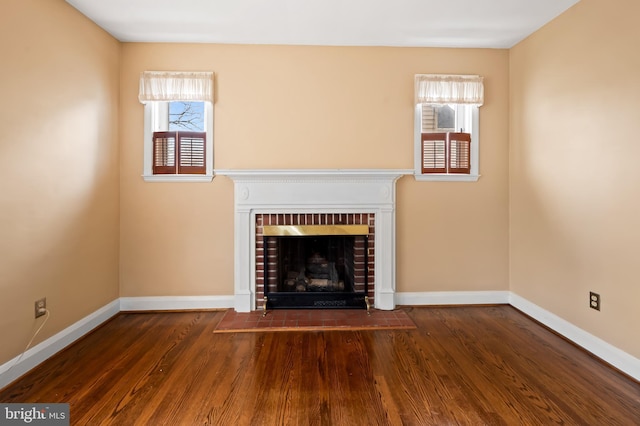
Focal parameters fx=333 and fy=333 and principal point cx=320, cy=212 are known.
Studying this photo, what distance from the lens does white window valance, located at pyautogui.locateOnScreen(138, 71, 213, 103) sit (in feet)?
10.1

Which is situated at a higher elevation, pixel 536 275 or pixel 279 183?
pixel 279 183

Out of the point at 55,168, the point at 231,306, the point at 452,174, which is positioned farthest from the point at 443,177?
the point at 55,168

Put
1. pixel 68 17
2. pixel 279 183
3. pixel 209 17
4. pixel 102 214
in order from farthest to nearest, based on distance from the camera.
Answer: pixel 279 183
pixel 102 214
pixel 209 17
pixel 68 17

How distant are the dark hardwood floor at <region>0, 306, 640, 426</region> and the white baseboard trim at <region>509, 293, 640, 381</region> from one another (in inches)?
2.7

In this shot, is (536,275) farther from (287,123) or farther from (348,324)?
(287,123)

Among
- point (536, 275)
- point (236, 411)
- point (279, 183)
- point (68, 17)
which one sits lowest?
point (236, 411)

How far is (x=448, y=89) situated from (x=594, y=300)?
6.94 ft

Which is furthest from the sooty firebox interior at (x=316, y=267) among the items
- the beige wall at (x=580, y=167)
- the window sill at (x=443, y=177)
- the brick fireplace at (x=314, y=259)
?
the beige wall at (x=580, y=167)

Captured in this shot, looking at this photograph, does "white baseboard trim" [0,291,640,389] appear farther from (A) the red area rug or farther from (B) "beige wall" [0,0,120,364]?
(A) the red area rug

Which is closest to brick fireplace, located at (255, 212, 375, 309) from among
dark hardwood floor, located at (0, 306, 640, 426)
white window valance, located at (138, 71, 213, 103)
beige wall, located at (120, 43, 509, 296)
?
beige wall, located at (120, 43, 509, 296)

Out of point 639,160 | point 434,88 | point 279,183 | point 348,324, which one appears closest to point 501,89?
point 434,88

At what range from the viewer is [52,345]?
2.34 metres

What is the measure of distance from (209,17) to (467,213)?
2.91 meters

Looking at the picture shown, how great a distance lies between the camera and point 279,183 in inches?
123
